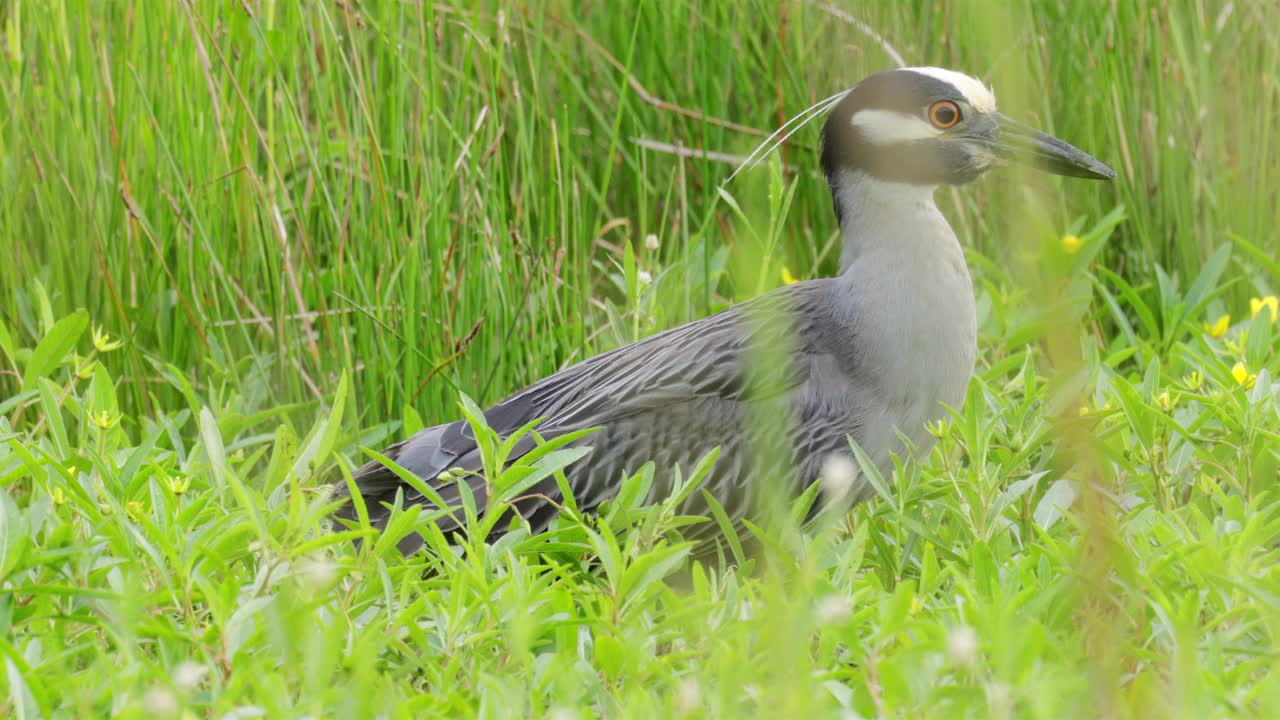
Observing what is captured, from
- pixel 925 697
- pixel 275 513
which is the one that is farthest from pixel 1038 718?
pixel 275 513

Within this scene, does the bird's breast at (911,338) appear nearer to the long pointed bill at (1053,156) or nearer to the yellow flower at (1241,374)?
the long pointed bill at (1053,156)

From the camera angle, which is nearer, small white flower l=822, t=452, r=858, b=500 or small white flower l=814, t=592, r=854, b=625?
small white flower l=814, t=592, r=854, b=625

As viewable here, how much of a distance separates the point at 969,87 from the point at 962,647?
6.53ft

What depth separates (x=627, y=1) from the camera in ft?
16.8

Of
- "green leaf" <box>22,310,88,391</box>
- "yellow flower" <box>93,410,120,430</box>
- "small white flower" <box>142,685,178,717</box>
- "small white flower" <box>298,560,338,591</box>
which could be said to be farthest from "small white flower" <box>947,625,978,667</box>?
"green leaf" <box>22,310,88,391</box>

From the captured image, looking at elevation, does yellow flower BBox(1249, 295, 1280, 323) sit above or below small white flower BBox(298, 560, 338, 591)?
below

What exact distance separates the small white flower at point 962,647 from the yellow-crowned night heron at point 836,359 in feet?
3.62

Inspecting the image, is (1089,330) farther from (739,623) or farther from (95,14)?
(95,14)

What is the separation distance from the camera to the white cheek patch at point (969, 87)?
3.69m

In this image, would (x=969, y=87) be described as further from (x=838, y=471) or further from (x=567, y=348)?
(x=567, y=348)

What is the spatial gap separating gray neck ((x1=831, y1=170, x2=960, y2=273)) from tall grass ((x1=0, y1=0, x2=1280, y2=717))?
19cm

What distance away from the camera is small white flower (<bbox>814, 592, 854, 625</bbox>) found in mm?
2223

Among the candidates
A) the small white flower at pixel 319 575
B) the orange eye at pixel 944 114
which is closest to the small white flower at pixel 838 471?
the orange eye at pixel 944 114

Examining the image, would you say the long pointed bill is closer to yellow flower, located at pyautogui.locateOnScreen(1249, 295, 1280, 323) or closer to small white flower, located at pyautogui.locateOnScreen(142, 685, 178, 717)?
yellow flower, located at pyautogui.locateOnScreen(1249, 295, 1280, 323)
